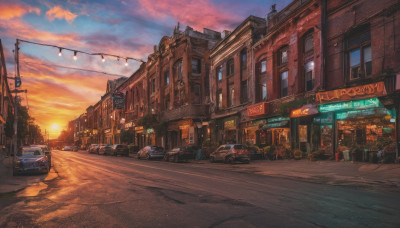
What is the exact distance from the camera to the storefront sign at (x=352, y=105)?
15220mm

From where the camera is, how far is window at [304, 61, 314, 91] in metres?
20.2

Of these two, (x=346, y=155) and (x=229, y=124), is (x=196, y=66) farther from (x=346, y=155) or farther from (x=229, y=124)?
(x=346, y=155)

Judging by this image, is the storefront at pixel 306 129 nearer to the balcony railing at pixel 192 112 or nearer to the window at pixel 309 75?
the window at pixel 309 75

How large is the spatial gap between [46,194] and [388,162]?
15033mm

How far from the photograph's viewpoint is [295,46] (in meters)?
21.4

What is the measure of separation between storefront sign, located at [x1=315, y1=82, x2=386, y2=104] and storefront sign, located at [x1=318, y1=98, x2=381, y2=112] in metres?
0.39

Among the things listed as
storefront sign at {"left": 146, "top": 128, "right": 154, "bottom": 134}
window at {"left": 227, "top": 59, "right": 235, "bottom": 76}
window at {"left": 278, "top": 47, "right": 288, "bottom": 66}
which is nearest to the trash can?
window at {"left": 278, "top": 47, "right": 288, "bottom": 66}

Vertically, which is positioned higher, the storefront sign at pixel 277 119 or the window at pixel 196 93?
the window at pixel 196 93

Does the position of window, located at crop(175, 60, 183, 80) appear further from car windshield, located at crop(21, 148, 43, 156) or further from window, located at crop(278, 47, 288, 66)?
car windshield, located at crop(21, 148, 43, 156)

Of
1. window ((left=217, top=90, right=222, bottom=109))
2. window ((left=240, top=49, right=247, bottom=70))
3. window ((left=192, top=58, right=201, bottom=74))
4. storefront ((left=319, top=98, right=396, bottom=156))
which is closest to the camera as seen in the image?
storefront ((left=319, top=98, right=396, bottom=156))

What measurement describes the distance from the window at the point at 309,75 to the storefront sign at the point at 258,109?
3604 millimetres

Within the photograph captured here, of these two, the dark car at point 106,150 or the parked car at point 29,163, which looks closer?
the parked car at point 29,163

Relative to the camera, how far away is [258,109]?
77.7ft

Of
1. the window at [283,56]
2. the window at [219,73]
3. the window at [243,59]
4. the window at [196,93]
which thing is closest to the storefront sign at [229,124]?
the window at [243,59]
